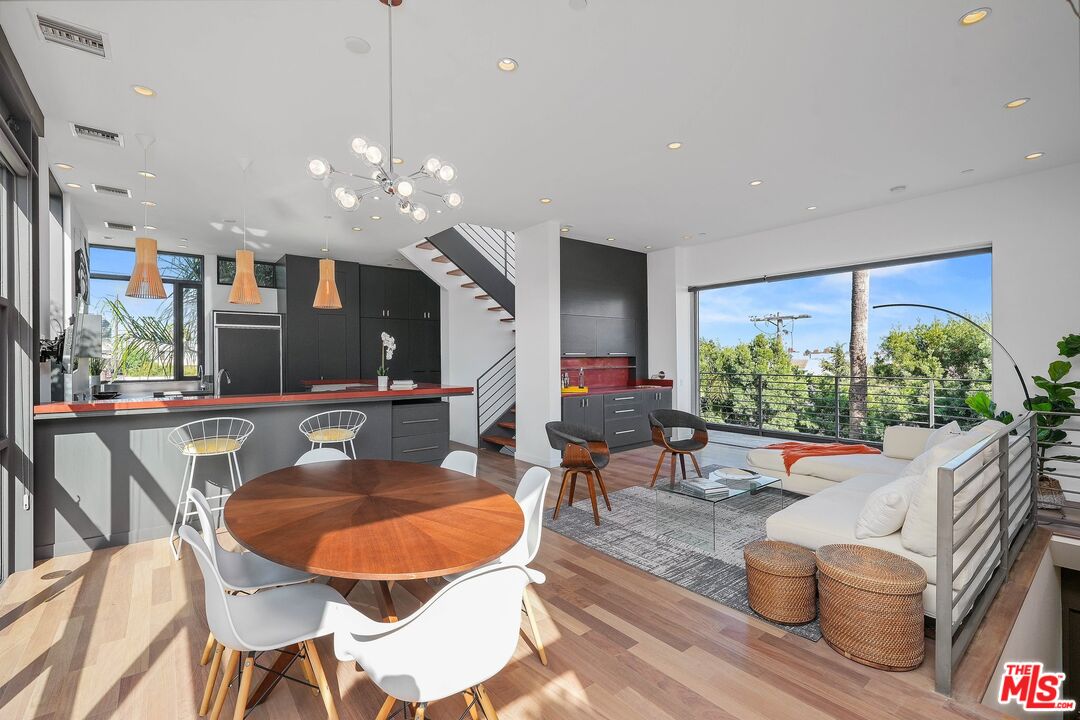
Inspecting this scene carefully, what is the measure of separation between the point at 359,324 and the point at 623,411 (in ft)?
14.2

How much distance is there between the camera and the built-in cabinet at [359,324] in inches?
291

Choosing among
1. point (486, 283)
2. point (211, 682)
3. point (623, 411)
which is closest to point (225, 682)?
point (211, 682)

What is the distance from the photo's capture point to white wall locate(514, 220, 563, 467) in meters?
5.77

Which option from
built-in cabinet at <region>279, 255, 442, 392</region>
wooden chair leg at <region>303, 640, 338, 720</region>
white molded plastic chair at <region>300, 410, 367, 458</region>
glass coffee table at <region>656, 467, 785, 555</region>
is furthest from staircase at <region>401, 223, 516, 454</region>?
wooden chair leg at <region>303, 640, 338, 720</region>

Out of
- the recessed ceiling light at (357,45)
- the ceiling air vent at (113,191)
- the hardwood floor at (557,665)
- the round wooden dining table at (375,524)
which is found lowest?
the hardwood floor at (557,665)

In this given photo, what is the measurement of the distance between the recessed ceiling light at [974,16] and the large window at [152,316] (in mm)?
8368

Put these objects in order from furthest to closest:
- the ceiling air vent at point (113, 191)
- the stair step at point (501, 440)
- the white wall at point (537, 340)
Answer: the stair step at point (501, 440)
the white wall at point (537, 340)
the ceiling air vent at point (113, 191)

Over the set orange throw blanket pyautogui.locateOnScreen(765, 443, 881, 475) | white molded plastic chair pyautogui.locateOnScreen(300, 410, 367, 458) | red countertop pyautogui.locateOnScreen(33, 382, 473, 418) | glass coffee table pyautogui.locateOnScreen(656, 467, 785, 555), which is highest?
red countertop pyautogui.locateOnScreen(33, 382, 473, 418)

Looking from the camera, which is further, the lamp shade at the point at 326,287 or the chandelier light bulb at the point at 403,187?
the lamp shade at the point at 326,287

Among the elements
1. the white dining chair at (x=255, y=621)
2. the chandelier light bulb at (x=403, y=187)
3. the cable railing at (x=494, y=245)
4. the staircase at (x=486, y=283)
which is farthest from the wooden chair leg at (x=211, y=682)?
the cable railing at (x=494, y=245)

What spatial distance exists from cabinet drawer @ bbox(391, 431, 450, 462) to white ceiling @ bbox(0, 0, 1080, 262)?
2.39 m

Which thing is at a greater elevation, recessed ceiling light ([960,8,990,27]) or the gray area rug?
recessed ceiling light ([960,8,990,27])

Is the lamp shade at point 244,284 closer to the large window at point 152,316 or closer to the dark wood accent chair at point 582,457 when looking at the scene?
the dark wood accent chair at point 582,457

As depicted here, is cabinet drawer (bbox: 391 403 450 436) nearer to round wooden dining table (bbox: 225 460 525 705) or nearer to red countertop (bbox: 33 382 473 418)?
red countertop (bbox: 33 382 473 418)
